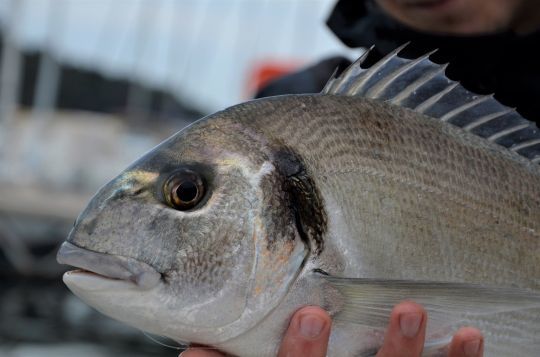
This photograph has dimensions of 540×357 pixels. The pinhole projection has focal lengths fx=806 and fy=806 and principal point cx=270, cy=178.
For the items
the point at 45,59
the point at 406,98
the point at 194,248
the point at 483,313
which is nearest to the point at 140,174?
the point at 194,248

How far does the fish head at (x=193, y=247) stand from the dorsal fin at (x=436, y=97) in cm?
37

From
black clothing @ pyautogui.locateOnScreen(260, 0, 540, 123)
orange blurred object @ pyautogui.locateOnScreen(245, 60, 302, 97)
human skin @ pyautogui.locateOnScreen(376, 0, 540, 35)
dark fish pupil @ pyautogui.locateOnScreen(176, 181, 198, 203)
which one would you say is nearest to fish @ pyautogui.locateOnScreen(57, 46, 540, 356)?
dark fish pupil @ pyautogui.locateOnScreen(176, 181, 198, 203)

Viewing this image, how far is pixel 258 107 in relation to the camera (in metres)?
2.12

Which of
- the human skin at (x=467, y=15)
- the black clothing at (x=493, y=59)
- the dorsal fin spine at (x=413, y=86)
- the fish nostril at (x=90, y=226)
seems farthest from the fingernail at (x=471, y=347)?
the human skin at (x=467, y=15)

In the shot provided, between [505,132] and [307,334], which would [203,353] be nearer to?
[307,334]

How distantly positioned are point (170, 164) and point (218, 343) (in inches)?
18.2

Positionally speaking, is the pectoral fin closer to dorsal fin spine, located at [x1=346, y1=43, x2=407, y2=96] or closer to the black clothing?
dorsal fin spine, located at [x1=346, y1=43, x2=407, y2=96]

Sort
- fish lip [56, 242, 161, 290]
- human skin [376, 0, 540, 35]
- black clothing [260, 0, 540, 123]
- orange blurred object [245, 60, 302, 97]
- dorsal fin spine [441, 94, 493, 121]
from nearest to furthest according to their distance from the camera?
fish lip [56, 242, 161, 290] < dorsal fin spine [441, 94, 493, 121] < black clothing [260, 0, 540, 123] < human skin [376, 0, 540, 35] < orange blurred object [245, 60, 302, 97]

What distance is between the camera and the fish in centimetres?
192

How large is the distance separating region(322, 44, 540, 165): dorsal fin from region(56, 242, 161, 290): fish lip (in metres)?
0.72

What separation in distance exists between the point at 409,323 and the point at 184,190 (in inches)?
25.0

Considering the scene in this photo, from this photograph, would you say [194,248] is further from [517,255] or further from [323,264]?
[517,255]

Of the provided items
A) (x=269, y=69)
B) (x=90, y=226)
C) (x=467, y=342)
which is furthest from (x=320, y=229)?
(x=269, y=69)

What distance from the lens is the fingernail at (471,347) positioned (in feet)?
6.49
